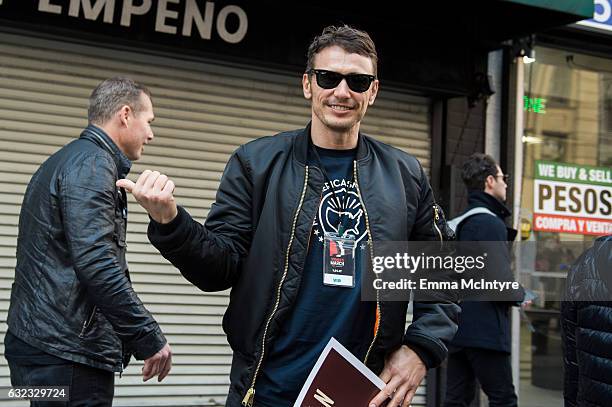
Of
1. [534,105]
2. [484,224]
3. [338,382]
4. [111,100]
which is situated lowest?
[338,382]

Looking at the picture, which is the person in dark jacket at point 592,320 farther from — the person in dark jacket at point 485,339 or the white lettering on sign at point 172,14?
the white lettering on sign at point 172,14

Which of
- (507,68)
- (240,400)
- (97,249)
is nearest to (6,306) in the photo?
(97,249)

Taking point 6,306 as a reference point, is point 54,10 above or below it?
above

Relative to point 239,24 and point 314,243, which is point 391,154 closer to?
Result: point 314,243

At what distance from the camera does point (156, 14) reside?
6582mm

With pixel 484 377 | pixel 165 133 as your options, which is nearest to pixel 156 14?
pixel 165 133

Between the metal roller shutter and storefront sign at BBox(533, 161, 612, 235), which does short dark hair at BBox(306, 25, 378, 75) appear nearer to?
the metal roller shutter

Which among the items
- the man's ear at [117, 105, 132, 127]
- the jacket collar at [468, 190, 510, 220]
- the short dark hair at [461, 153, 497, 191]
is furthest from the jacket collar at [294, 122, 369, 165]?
the short dark hair at [461, 153, 497, 191]

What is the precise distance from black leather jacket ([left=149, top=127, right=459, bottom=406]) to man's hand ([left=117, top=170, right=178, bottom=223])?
24 cm

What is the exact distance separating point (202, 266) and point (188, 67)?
4726mm

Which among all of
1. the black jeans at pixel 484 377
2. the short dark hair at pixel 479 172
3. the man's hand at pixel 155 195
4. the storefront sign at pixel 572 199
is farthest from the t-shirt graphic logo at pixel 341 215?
the storefront sign at pixel 572 199

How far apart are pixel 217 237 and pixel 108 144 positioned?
1461 millimetres

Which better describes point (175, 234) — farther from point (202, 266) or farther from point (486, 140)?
point (486, 140)

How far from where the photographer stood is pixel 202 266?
2.47 m
